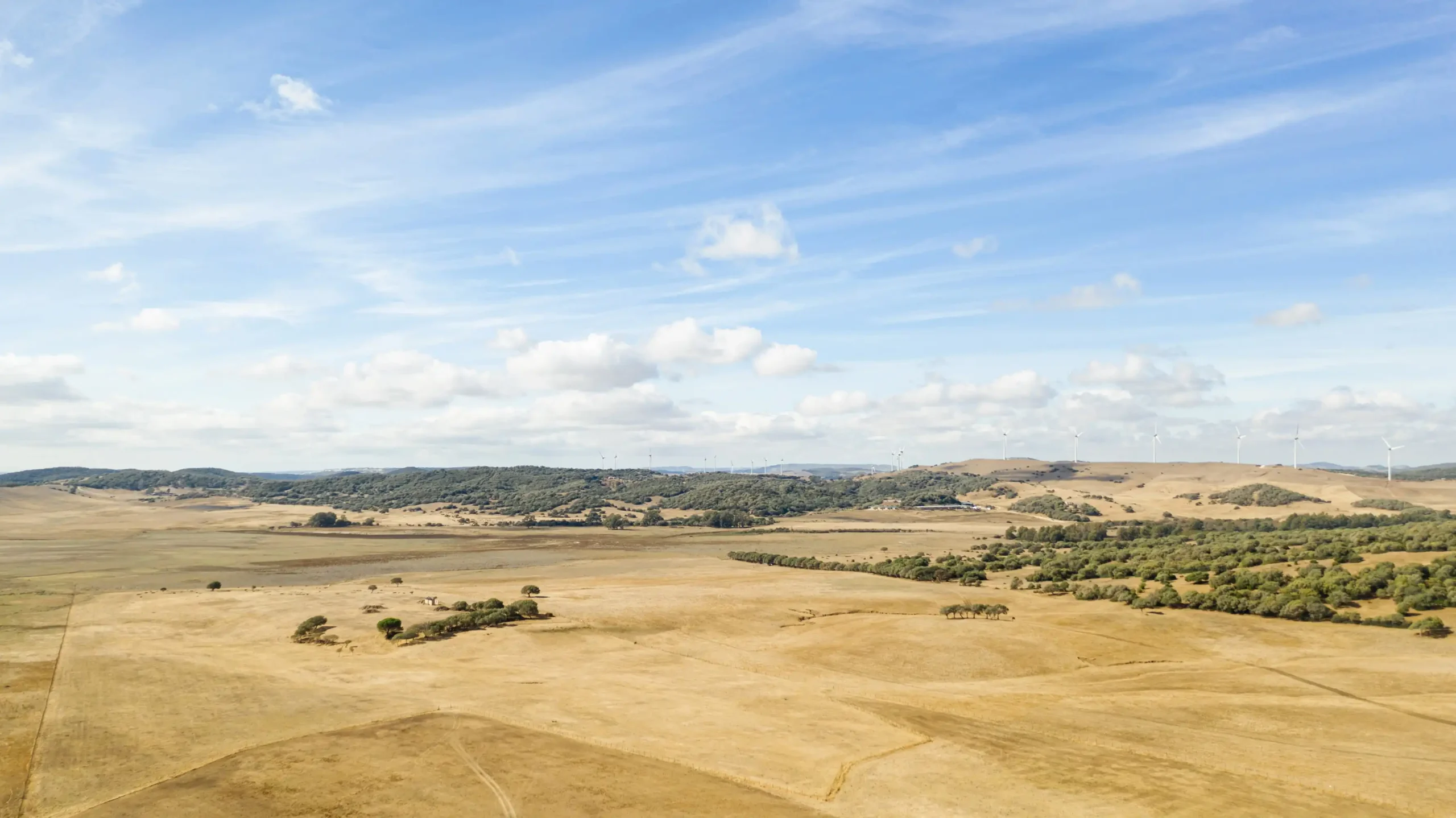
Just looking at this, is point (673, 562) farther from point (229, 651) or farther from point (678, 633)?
point (229, 651)

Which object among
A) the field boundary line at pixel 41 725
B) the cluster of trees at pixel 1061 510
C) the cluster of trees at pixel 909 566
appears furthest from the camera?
the cluster of trees at pixel 1061 510

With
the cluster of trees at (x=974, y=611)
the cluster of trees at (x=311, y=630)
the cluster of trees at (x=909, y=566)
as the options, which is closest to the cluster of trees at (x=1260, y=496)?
the cluster of trees at (x=909, y=566)

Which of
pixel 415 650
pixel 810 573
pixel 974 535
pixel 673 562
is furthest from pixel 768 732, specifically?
pixel 974 535

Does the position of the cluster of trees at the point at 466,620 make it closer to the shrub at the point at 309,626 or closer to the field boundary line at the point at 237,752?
the shrub at the point at 309,626

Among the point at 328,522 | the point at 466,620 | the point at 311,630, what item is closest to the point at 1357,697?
the point at 466,620

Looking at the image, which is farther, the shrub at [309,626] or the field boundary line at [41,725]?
the shrub at [309,626]
